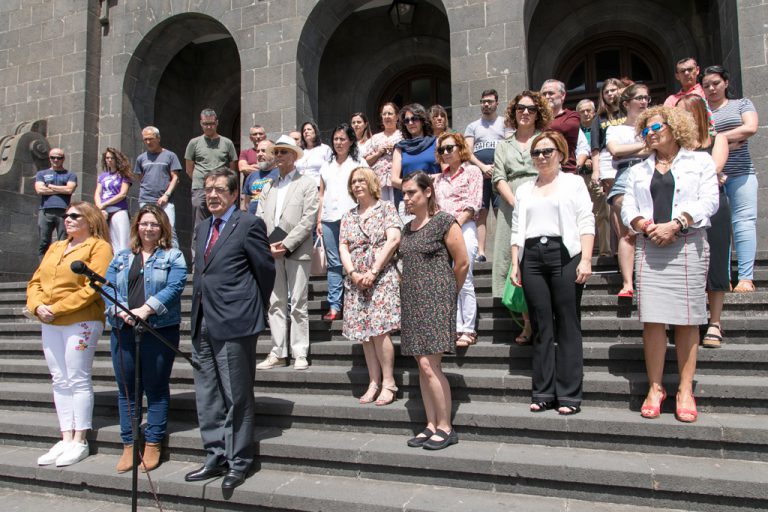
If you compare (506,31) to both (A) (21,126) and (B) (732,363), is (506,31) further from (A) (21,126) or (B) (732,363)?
(A) (21,126)

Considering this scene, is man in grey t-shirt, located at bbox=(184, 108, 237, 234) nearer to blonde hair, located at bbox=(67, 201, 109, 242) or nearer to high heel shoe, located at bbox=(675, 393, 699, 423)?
blonde hair, located at bbox=(67, 201, 109, 242)

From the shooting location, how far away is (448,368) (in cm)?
484

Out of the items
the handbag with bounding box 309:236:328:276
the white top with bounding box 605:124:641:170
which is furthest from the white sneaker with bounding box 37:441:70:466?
the white top with bounding box 605:124:641:170

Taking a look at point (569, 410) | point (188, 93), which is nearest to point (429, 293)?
point (569, 410)

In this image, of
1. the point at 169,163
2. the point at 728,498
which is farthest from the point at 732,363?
the point at 169,163

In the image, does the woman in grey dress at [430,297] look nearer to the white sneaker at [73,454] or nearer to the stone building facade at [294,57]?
the white sneaker at [73,454]

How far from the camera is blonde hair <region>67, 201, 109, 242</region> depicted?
15.1 ft

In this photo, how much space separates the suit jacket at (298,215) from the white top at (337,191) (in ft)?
2.00

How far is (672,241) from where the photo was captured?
380cm

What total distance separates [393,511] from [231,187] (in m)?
2.43

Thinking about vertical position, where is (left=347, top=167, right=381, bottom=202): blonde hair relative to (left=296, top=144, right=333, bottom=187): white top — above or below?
below

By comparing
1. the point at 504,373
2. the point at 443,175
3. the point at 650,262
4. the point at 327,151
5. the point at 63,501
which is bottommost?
the point at 63,501

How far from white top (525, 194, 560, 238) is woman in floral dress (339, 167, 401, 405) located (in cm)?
101

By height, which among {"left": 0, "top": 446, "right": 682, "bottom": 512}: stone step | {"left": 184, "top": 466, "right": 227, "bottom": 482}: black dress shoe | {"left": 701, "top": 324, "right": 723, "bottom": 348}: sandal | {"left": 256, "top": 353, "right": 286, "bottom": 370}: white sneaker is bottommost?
{"left": 0, "top": 446, "right": 682, "bottom": 512}: stone step
